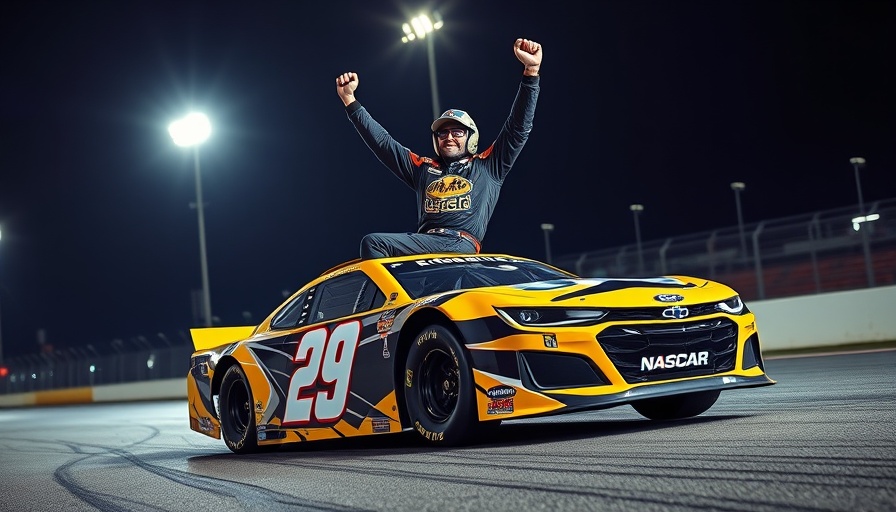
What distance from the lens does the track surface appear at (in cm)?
368

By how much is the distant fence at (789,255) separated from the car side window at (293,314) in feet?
44.0

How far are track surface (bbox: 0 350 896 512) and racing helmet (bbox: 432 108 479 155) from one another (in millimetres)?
2024

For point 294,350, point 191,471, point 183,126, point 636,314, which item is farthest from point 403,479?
point 183,126

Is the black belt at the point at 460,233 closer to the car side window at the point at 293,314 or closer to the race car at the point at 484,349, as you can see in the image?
the race car at the point at 484,349

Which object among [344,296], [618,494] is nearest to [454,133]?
[344,296]

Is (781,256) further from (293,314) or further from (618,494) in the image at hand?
(618,494)

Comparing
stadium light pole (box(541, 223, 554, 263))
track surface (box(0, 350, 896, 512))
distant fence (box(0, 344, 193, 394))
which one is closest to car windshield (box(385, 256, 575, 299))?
track surface (box(0, 350, 896, 512))

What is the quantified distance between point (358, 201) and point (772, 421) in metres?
46.1

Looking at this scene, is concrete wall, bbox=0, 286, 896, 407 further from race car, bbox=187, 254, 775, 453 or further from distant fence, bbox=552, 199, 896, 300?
race car, bbox=187, 254, 775, 453

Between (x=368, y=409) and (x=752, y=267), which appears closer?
(x=368, y=409)

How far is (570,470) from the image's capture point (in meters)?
4.53

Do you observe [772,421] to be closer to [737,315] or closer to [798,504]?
[737,315]

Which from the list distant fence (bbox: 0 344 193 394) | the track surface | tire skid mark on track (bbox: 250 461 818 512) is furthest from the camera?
distant fence (bbox: 0 344 193 394)

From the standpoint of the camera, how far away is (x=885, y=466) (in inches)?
153
